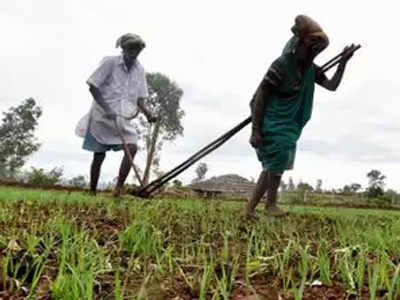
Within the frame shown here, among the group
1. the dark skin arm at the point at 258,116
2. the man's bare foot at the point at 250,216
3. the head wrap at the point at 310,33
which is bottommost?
the man's bare foot at the point at 250,216

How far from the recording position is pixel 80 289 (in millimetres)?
1151

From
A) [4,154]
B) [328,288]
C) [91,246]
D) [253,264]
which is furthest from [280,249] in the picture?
[4,154]

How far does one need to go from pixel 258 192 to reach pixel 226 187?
2328 cm

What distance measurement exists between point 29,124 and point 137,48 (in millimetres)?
43616

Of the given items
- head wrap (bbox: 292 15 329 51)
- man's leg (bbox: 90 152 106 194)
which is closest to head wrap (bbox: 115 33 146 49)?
man's leg (bbox: 90 152 106 194)

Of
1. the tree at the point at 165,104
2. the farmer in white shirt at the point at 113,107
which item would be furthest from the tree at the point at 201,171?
the farmer in white shirt at the point at 113,107

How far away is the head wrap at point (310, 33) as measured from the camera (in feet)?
12.0

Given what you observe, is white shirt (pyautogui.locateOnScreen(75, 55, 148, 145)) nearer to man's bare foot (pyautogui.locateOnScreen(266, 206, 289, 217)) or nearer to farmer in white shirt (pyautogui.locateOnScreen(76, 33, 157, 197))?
farmer in white shirt (pyautogui.locateOnScreen(76, 33, 157, 197))

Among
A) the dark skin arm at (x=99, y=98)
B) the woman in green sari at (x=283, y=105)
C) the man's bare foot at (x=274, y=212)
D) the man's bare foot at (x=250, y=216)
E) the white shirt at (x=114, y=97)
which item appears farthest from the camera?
the white shirt at (x=114, y=97)

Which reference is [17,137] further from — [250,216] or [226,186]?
[250,216]

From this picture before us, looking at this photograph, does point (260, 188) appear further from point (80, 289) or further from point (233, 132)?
point (80, 289)

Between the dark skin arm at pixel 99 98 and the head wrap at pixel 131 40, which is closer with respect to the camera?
the head wrap at pixel 131 40

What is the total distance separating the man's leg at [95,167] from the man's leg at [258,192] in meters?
2.62

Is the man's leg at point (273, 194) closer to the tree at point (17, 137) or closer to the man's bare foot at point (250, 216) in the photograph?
the man's bare foot at point (250, 216)
